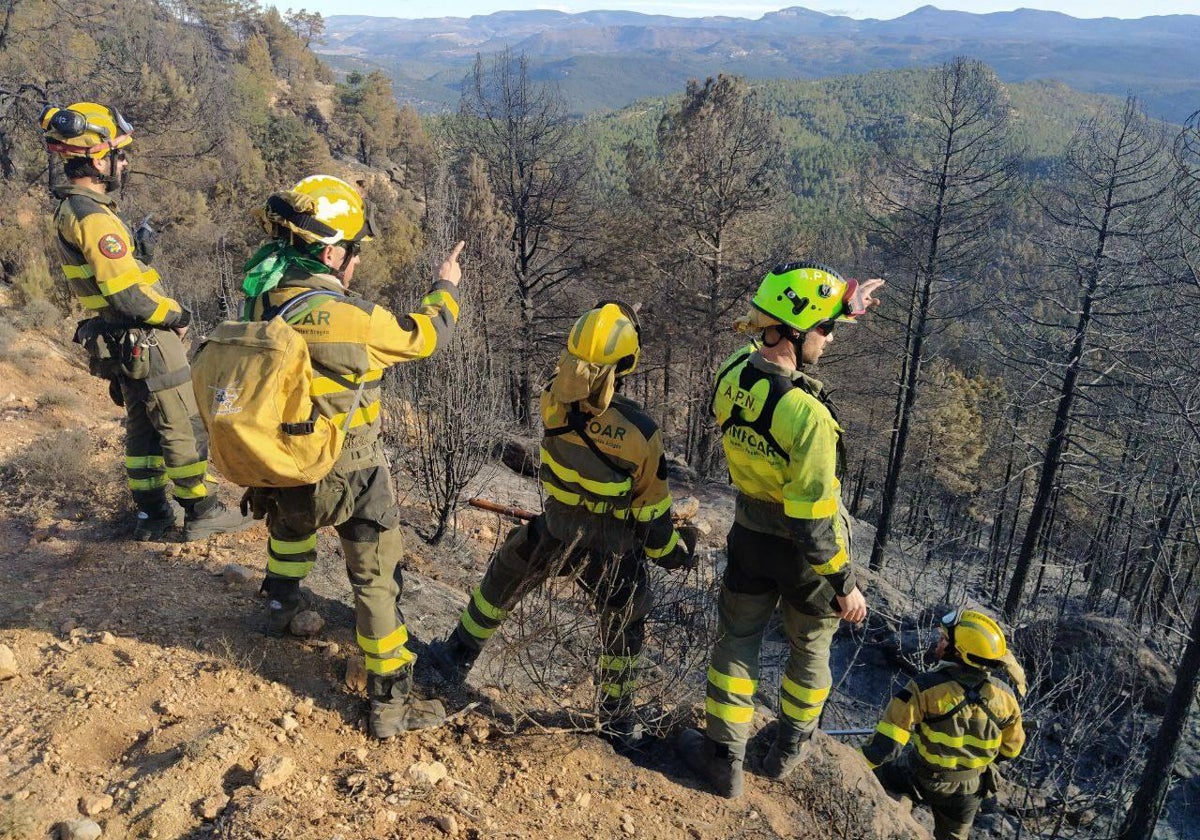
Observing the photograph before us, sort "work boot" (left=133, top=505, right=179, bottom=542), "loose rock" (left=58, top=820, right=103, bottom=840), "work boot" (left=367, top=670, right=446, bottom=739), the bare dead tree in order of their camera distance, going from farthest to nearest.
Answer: the bare dead tree → "work boot" (left=133, top=505, right=179, bottom=542) → "work boot" (left=367, top=670, right=446, bottom=739) → "loose rock" (left=58, top=820, right=103, bottom=840)

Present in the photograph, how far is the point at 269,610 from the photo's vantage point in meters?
3.71

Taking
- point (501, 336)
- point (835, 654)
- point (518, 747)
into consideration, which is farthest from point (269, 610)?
point (501, 336)

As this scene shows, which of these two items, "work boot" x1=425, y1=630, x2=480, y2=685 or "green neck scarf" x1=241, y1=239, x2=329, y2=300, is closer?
"green neck scarf" x1=241, y1=239, x2=329, y2=300

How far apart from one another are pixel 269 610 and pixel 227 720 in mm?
803

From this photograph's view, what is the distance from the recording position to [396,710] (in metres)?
3.13

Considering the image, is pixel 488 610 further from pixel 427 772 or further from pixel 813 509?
pixel 813 509

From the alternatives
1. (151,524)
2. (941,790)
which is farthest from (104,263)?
(941,790)

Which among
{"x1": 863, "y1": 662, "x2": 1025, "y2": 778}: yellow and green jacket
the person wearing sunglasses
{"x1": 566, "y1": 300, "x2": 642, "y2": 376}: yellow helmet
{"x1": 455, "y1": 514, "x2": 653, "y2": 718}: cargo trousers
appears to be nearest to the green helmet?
the person wearing sunglasses

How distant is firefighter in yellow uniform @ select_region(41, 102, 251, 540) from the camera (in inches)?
154

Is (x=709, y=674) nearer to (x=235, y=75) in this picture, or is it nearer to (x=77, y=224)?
(x=77, y=224)

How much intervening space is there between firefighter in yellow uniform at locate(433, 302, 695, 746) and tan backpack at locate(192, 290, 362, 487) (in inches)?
41.3

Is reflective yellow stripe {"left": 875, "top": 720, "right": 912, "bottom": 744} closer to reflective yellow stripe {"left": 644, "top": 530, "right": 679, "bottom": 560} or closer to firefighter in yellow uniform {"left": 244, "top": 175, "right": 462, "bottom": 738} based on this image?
reflective yellow stripe {"left": 644, "top": 530, "right": 679, "bottom": 560}

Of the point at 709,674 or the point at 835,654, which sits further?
the point at 835,654

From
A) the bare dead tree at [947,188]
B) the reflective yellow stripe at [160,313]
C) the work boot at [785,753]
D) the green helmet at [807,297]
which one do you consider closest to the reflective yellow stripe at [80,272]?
A: the reflective yellow stripe at [160,313]
